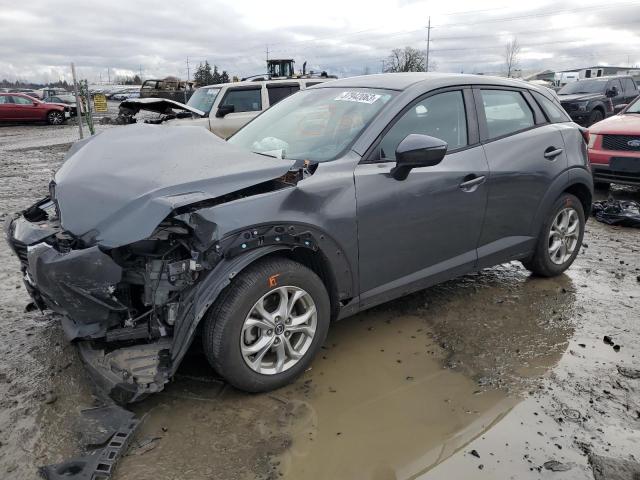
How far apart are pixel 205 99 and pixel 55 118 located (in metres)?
18.6

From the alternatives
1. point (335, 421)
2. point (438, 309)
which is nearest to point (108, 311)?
point (335, 421)

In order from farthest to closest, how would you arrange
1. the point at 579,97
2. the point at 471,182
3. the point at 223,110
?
the point at 579,97 < the point at 223,110 < the point at 471,182

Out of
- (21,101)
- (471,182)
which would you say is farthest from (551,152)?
(21,101)

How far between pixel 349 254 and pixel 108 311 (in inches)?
54.5

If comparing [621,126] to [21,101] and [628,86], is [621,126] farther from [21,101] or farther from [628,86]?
[21,101]

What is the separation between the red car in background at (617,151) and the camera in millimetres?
7469

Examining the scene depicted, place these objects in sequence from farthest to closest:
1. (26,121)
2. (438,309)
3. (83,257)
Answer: (26,121), (438,309), (83,257)

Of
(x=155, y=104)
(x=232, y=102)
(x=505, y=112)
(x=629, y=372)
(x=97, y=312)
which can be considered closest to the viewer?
(x=97, y=312)

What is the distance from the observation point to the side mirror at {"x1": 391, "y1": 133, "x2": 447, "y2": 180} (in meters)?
3.12

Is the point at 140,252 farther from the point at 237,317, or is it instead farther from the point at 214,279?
the point at 237,317

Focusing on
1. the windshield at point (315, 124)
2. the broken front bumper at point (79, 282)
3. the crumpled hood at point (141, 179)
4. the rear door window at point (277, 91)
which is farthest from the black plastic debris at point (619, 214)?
the rear door window at point (277, 91)

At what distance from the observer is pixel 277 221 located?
2.81 meters

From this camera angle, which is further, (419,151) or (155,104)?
(155,104)

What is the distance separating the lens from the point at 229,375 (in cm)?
280
